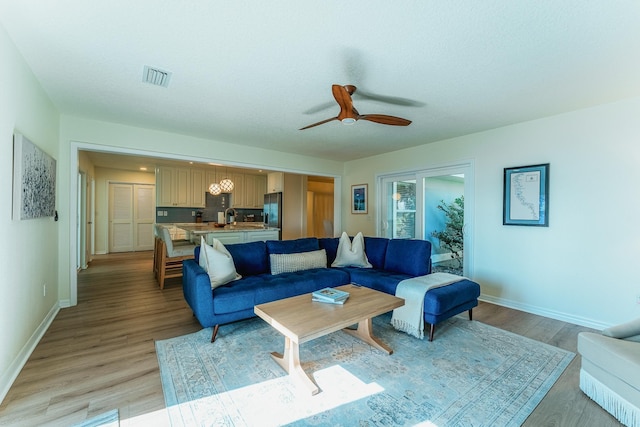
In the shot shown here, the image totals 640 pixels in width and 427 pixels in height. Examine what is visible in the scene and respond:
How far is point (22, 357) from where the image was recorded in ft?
6.94

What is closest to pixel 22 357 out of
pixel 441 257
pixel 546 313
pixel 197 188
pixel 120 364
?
pixel 120 364

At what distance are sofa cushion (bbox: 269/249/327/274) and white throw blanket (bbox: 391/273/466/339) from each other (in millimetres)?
1201

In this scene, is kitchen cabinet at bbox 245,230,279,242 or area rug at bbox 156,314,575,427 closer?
area rug at bbox 156,314,575,427

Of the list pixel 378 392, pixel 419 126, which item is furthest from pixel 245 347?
pixel 419 126

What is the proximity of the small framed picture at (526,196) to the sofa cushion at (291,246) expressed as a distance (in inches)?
103

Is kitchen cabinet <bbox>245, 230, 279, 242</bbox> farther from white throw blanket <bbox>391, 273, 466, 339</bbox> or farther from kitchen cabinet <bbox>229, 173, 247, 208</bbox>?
white throw blanket <bbox>391, 273, 466, 339</bbox>

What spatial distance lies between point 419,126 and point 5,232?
13.5 feet

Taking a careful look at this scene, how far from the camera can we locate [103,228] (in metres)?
7.54

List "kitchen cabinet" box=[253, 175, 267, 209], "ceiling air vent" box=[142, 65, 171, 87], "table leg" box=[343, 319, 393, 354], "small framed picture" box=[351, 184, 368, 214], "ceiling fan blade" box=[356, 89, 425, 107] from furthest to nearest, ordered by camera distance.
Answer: "kitchen cabinet" box=[253, 175, 267, 209], "small framed picture" box=[351, 184, 368, 214], "ceiling fan blade" box=[356, 89, 425, 107], "table leg" box=[343, 319, 393, 354], "ceiling air vent" box=[142, 65, 171, 87]

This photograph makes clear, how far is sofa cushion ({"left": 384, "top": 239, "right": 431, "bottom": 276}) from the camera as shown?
339cm

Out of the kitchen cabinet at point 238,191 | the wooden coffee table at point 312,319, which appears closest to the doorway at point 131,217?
the kitchen cabinet at point 238,191

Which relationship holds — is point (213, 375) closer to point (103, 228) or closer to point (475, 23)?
point (475, 23)

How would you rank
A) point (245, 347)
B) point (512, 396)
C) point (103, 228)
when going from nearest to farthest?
1. point (512, 396)
2. point (245, 347)
3. point (103, 228)

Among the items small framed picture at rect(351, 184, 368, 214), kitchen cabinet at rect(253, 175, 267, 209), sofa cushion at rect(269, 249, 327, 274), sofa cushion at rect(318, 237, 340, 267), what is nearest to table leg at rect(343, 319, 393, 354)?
sofa cushion at rect(269, 249, 327, 274)
